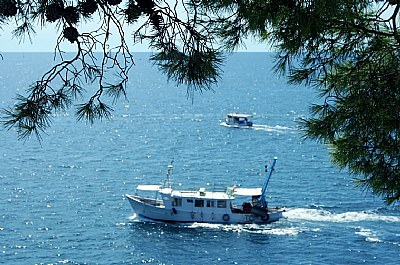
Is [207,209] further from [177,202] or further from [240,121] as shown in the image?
[240,121]

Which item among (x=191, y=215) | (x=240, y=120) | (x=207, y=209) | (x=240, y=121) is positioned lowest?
(x=191, y=215)

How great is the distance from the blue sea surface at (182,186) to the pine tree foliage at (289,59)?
Result: 5488 millimetres

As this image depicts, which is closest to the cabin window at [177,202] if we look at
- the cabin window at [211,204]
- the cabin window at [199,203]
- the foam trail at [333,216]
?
the cabin window at [199,203]

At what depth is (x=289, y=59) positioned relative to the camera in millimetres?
6992

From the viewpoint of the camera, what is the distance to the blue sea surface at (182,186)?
31.2m

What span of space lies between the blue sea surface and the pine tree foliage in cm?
549

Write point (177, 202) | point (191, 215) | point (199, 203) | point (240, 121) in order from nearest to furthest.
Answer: point (191, 215) < point (199, 203) < point (177, 202) < point (240, 121)

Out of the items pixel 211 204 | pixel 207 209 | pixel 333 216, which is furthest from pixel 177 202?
pixel 333 216

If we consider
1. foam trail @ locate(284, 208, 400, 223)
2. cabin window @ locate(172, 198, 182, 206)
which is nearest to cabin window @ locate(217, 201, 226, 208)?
cabin window @ locate(172, 198, 182, 206)

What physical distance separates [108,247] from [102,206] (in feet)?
26.2

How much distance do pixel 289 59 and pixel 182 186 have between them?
37.7 m

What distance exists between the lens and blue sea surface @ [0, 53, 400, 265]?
102ft

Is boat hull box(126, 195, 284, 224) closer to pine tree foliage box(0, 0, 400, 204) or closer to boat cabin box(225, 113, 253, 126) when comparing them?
pine tree foliage box(0, 0, 400, 204)

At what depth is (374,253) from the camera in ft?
100
